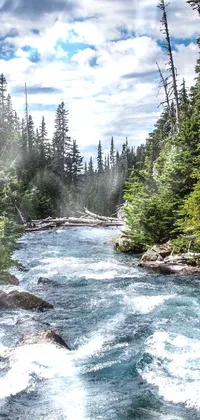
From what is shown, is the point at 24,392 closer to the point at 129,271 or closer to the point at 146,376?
the point at 146,376

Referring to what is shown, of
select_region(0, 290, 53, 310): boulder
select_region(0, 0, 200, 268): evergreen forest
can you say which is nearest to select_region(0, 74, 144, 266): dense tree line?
select_region(0, 0, 200, 268): evergreen forest

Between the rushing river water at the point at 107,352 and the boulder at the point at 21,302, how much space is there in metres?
0.51

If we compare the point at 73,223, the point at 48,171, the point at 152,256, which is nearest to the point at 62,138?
the point at 48,171

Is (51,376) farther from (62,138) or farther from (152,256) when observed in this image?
(62,138)

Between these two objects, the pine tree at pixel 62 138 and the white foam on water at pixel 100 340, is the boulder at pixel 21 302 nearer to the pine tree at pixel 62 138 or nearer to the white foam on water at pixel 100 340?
the white foam on water at pixel 100 340

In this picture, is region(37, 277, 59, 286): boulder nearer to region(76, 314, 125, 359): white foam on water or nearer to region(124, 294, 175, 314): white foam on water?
region(124, 294, 175, 314): white foam on water

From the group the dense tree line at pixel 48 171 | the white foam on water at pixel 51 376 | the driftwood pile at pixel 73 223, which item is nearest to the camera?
the white foam on water at pixel 51 376

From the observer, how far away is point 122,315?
12.4 meters

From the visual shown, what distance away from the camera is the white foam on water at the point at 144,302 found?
12926 mm

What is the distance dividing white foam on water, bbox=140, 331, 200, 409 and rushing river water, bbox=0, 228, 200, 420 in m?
0.02

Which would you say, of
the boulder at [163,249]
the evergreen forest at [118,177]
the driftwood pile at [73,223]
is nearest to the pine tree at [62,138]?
the evergreen forest at [118,177]

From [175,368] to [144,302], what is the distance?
4.95 metres

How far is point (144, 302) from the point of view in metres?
13.6

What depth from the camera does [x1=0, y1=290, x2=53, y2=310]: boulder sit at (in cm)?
1332
